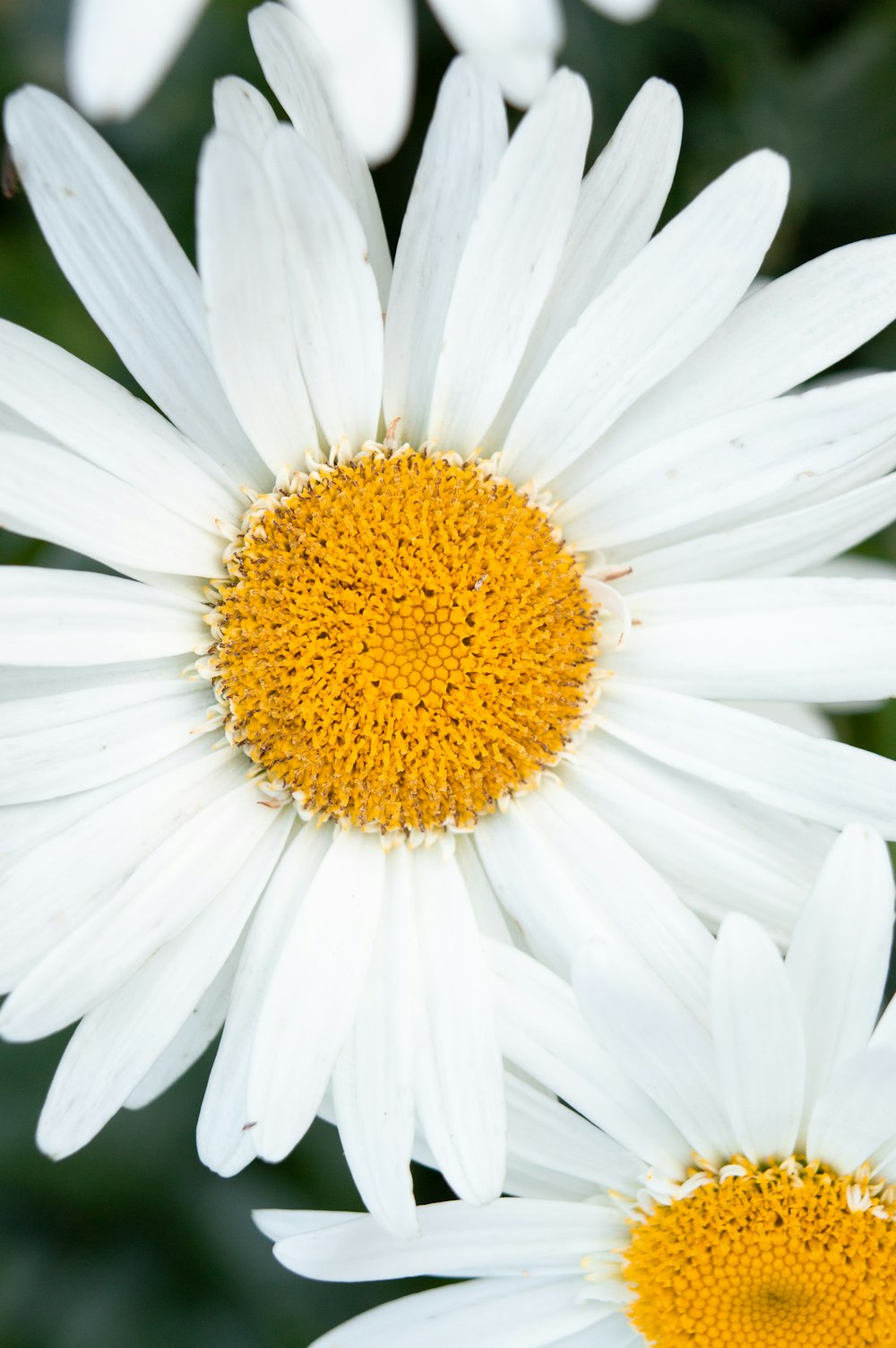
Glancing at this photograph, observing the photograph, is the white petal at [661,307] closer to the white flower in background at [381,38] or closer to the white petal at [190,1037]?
the white flower in background at [381,38]

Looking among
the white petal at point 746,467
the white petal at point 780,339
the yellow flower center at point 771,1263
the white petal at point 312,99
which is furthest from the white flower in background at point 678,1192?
the white petal at point 312,99

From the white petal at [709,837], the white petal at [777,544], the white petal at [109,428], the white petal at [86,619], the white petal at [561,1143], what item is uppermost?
the white petal at [777,544]

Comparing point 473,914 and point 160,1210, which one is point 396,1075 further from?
point 160,1210

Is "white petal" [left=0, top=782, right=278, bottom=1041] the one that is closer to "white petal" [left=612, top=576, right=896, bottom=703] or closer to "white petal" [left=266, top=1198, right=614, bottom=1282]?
"white petal" [left=266, top=1198, right=614, bottom=1282]

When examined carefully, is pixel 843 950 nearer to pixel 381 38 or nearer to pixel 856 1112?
pixel 856 1112

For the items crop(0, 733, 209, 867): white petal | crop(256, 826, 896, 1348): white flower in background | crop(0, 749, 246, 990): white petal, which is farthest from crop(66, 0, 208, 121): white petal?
crop(256, 826, 896, 1348): white flower in background

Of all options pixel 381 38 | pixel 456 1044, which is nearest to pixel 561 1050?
pixel 456 1044
